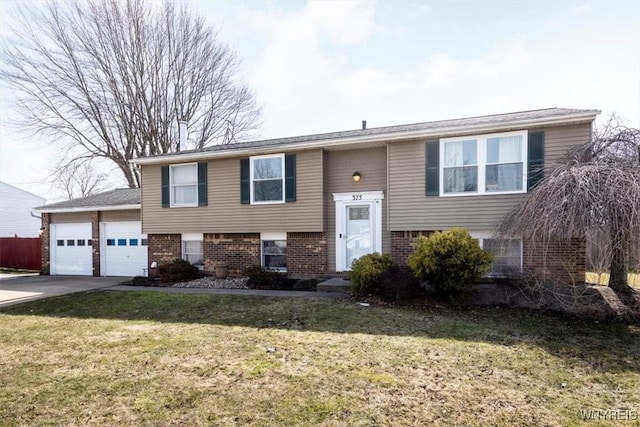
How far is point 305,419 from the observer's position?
3131 mm

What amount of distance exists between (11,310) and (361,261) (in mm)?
7756

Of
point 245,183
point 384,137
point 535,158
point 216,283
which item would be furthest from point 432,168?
point 216,283

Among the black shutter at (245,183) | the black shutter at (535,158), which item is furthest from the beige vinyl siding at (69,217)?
the black shutter at (535,158)

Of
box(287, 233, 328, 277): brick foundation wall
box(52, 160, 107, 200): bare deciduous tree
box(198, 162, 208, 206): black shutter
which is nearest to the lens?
box(287, 233, 328, 277): brick foundation wall

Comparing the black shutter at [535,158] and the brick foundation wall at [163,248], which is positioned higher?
the black shutter at [535,158]

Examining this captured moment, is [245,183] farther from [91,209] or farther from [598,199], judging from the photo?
[598,199]

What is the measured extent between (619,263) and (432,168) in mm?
4307

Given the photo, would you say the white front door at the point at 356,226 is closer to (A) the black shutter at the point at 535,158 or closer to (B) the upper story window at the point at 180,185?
(A) the black shutter at the point at 535,158

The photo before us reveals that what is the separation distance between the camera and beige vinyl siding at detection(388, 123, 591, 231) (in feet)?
27.4

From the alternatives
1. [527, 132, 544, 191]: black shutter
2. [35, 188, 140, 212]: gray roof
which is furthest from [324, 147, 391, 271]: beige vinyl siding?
[35, 188, 140, 212]: gray roof

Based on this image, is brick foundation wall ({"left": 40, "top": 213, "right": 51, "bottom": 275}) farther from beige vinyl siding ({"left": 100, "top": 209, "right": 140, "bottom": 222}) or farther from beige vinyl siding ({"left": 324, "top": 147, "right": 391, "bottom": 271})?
beige vinyl siding ({"left": 324, "top": 147, "right": 391, "bottom": 271})

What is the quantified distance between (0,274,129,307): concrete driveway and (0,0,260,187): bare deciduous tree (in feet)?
31.8

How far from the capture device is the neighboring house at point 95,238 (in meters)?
13.7

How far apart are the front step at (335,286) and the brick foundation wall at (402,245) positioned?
4.97ft
